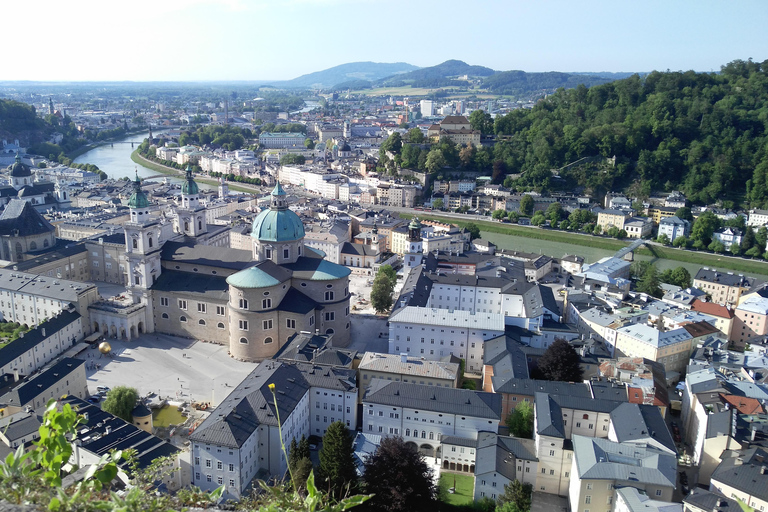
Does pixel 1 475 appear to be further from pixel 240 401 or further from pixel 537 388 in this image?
pixel 537 388

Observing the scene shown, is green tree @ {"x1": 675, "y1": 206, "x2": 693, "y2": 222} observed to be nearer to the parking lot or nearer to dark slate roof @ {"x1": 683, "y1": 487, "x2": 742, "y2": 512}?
dark slate roof @ {"x1": 683, "y1": 487, "x2": 742, "y2": 512}

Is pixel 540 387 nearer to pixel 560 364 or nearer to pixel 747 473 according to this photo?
pixel 560 364

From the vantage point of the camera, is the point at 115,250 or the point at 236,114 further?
the point at 236,114

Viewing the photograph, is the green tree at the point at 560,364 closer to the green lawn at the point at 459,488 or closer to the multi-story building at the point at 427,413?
the multi-story building at the point at 427,413

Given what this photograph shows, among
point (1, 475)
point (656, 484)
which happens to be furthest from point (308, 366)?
point (1, 475)

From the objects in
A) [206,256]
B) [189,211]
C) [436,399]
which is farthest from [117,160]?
[436,399]
